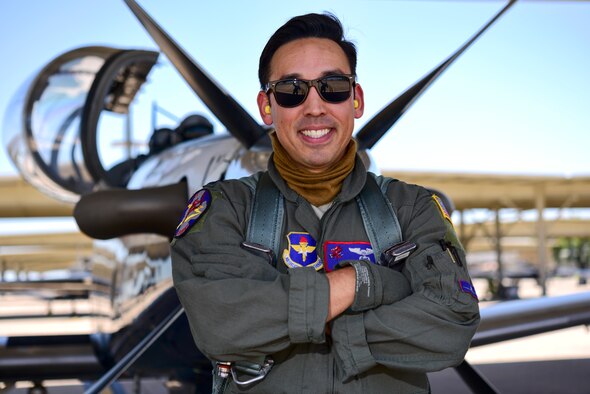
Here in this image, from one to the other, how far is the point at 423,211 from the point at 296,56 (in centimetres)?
47

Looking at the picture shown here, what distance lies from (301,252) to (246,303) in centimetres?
22

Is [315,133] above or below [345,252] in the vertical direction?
above

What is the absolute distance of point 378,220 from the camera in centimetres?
138

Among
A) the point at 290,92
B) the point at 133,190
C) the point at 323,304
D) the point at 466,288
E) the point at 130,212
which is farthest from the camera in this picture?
the point at 133,190

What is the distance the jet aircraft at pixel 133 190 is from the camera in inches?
109

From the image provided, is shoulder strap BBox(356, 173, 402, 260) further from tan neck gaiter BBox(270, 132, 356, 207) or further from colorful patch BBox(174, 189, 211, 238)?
colorful patch BBox(174, 189, 211, 238)

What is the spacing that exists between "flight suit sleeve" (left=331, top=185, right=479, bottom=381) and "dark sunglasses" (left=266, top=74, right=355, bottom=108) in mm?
422

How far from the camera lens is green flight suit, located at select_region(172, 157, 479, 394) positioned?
120 centimetres

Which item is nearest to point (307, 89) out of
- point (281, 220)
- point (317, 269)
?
point (281, 220)

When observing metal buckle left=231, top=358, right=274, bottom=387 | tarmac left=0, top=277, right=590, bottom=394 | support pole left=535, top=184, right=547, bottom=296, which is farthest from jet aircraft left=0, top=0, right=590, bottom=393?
support pole left=535, top=184, right=547, bottom=296

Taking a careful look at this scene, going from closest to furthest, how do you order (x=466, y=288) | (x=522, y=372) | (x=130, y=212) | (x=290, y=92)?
(x=466, y=288), (x=290, y=92), (x=130, y=212), (x=522, y=372)

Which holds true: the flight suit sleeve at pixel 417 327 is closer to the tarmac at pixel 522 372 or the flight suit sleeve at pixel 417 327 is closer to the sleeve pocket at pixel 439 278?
the sleeve pocket at pixel 439 278

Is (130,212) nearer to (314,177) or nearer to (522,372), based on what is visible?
(314,177)

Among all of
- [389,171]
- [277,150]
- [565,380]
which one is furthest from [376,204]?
[389,171]
